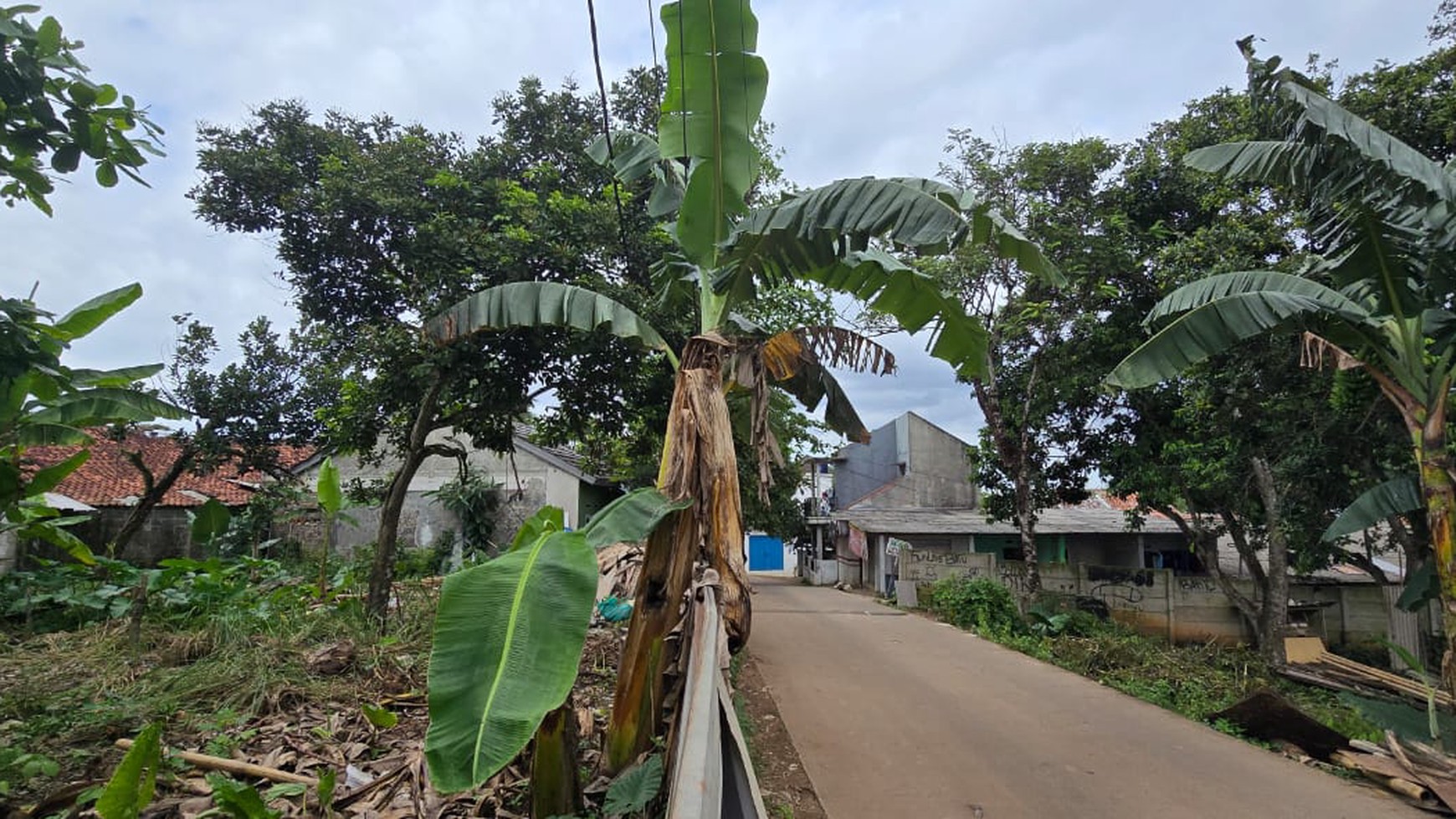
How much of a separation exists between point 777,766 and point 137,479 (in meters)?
19.0

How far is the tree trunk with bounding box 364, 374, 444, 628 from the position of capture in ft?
22.7

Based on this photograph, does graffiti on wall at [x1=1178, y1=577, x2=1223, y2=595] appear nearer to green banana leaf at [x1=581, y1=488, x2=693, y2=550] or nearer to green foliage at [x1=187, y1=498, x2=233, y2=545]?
green banana leaf at [x1=581, y1=488, x2=693, y2=550]

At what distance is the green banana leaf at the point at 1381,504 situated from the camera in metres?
6.73

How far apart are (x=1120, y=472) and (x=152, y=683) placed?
1412 centimetres

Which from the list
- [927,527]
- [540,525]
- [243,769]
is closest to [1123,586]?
[927,527]

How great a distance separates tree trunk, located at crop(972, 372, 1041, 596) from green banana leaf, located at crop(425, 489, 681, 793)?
1303 cm

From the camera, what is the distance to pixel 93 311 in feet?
16.1

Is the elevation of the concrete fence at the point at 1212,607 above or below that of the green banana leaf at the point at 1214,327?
below

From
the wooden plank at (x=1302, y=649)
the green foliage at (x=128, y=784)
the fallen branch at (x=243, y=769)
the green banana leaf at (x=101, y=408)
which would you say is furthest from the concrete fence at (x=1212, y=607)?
the green foliage at (x=128, y=784)

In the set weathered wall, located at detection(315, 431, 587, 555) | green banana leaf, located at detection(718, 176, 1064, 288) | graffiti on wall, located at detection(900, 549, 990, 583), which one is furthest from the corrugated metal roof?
green banana leaf, located at detection(718, 176, 1064, 288)

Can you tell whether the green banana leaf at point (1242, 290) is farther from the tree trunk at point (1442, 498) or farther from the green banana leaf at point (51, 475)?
the green banana leaf at point (51, 475)

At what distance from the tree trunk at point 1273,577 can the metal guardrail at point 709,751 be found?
406 inches

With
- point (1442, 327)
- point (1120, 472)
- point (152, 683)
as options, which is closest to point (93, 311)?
point (152, 683)

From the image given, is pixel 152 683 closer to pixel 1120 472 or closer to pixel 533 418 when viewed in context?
pixel 533 418
